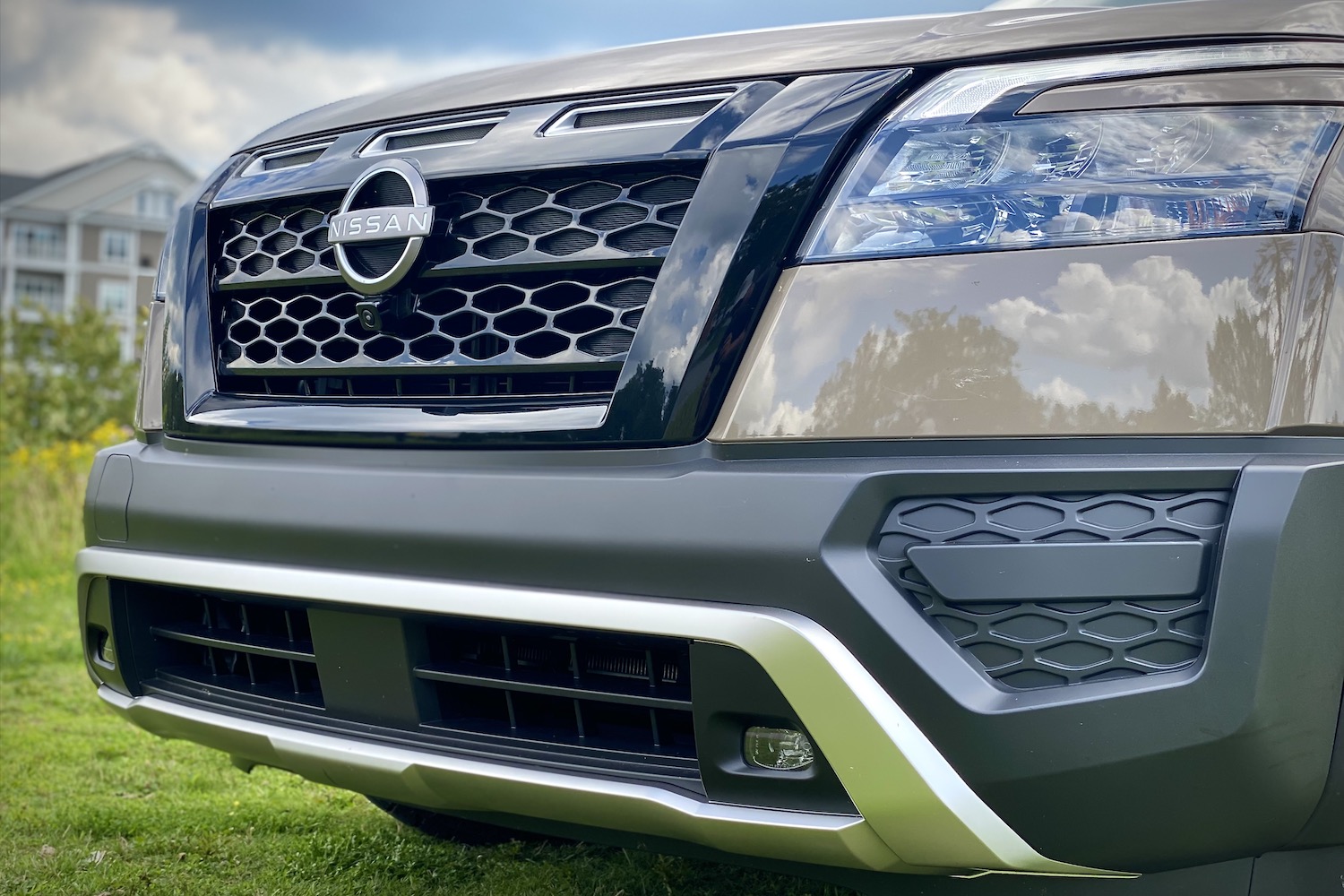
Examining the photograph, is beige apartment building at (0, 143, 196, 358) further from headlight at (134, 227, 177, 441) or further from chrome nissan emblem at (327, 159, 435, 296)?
chrome nissan emblem at (327, 159, 435, 296)

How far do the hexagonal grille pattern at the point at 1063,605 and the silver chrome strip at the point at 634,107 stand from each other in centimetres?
64

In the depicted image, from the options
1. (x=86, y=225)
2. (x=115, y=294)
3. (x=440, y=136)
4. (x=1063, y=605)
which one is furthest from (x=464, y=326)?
(x=115, y=294)

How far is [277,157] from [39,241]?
212 ft

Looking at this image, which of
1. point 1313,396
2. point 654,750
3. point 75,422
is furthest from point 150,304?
point 75,422

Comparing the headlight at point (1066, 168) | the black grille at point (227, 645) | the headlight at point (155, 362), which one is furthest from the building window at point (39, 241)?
the headlight at point (1066, 168)

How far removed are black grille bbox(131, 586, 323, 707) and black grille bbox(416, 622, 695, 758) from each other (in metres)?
0.26

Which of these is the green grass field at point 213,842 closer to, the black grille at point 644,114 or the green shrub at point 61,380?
the black grille at point 644,114

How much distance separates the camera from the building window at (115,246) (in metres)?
59.6

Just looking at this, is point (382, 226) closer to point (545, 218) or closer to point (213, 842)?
point (545, 218)

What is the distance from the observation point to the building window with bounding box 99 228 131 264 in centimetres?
5959

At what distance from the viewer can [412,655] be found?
170 cm

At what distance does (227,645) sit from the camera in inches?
76.8

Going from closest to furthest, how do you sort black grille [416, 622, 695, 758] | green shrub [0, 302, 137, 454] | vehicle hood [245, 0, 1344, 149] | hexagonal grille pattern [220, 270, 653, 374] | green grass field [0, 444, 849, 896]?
vehicle hood [245, 0, 1344, 149], black grille [416, 622, 695, 758], hexagonal grille pattern [220, 270, 653, 374], green grass field [0, 444, 849, 896], green shrub [0, 302, 137, 454]

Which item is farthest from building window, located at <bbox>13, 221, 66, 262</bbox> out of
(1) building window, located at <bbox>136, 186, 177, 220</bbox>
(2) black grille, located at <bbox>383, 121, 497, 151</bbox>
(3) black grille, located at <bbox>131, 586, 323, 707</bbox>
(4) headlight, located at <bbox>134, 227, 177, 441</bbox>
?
(2) black grille, located at <bbox>383, 121, 497, 151</bbox>
